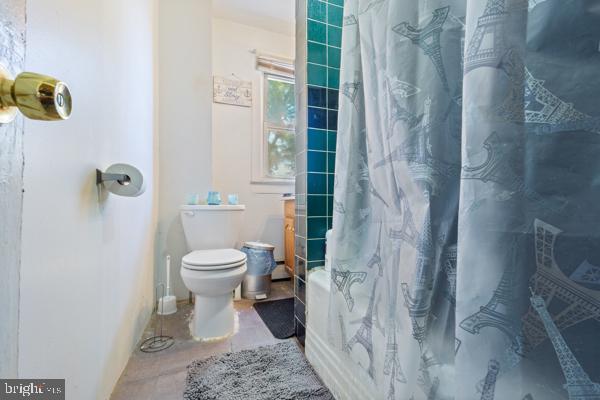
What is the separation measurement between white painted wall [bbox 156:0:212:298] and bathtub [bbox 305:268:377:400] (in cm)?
118

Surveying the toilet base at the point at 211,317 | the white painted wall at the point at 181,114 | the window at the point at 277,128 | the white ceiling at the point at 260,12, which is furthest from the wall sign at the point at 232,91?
the toilet base at the point at 211,317

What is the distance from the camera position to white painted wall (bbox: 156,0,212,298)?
6.34ft

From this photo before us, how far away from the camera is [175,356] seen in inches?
50.6

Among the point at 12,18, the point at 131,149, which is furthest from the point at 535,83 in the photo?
the point at 131,149

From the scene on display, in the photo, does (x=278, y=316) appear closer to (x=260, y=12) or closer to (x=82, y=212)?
(x=82, y=212)

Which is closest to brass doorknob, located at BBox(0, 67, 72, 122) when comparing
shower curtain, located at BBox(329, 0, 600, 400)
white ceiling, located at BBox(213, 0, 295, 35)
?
shower curtain, located at BBox(329, 0, 600, 400)

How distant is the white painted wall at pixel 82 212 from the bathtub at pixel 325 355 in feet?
2.55

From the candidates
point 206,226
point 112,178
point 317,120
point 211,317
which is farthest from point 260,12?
point 211,317

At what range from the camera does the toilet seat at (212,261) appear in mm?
1360

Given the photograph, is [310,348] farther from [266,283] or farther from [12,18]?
[12,18]

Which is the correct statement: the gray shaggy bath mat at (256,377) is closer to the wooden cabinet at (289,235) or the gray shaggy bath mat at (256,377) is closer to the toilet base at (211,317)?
the toilet base at (211,317)

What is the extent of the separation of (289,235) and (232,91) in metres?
A: 1.52

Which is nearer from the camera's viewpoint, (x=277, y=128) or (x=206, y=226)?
(x=206, y=226)

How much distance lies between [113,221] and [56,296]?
1.45 feet
